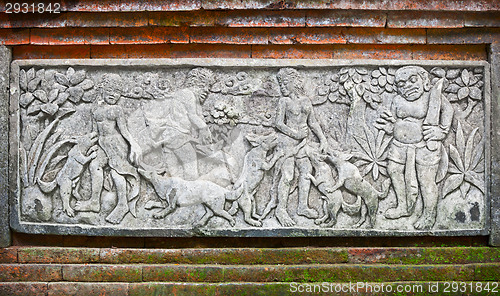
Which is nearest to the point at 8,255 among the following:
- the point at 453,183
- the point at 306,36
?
the point at 306,36

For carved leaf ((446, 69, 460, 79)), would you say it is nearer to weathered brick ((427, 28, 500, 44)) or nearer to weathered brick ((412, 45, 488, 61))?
weathered brick ((412, 45, 488, 61))

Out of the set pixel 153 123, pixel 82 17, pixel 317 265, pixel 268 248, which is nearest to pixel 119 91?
pixel 153 123

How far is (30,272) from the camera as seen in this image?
426 centimetres

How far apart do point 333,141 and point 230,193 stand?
1094 mm

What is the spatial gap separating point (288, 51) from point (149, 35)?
4.34ft

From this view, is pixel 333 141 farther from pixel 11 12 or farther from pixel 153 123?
pixel 11 12

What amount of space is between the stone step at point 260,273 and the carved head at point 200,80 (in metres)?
1.65

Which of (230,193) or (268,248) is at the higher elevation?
(230,193)

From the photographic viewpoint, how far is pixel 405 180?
427 centimetres

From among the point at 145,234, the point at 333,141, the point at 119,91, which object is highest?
the point at 119,91

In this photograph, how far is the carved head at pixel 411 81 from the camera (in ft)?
13.9

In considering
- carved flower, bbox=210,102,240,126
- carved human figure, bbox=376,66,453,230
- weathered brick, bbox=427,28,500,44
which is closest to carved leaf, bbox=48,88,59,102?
carved flower, bbox=210,102,240,126

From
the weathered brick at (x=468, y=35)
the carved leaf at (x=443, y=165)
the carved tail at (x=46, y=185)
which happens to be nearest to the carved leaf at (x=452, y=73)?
the weathered brick at (x=468, y=35)

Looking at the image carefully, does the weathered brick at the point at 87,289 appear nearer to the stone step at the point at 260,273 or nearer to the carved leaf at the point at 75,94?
the stone step at the point at 260,273
